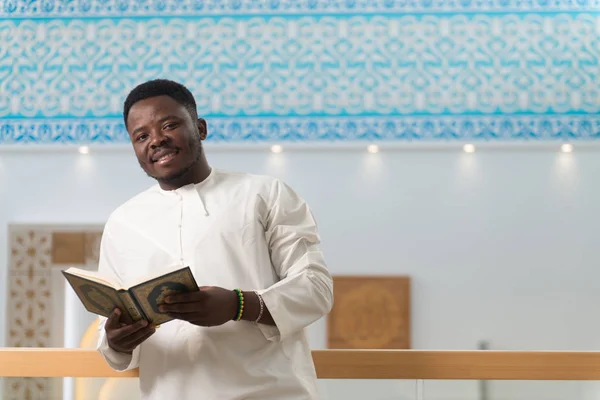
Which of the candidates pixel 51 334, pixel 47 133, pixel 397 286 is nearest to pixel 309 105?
pixel 397 286

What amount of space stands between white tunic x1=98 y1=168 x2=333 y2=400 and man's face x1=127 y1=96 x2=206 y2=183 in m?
0.09


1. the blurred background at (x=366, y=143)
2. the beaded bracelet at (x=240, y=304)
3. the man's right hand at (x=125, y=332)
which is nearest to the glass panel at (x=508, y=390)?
the beaded bracelet at (x=240, y=304)

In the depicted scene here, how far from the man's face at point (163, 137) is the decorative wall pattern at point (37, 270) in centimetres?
368

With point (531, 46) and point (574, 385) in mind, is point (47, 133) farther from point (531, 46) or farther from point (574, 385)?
point (574, 385)

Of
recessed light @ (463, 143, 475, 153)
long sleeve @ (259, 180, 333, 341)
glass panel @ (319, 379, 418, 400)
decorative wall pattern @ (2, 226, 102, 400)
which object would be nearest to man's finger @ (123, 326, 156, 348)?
long sleeve @ (259, 180, 333, 341)

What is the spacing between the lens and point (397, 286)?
16.8 feet

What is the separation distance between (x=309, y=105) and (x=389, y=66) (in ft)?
2.05

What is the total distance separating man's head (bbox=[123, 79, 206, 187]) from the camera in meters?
1.70

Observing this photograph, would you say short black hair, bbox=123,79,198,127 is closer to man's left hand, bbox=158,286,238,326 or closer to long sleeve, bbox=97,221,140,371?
long sleeve, bbox=97,221,140,371

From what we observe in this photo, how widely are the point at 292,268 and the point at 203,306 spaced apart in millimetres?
248

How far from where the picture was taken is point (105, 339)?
169cm

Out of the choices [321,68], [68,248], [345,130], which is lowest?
[68,248]

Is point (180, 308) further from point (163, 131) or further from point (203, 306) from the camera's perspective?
point (163, 131)

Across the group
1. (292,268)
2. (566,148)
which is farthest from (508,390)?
(566,148)
